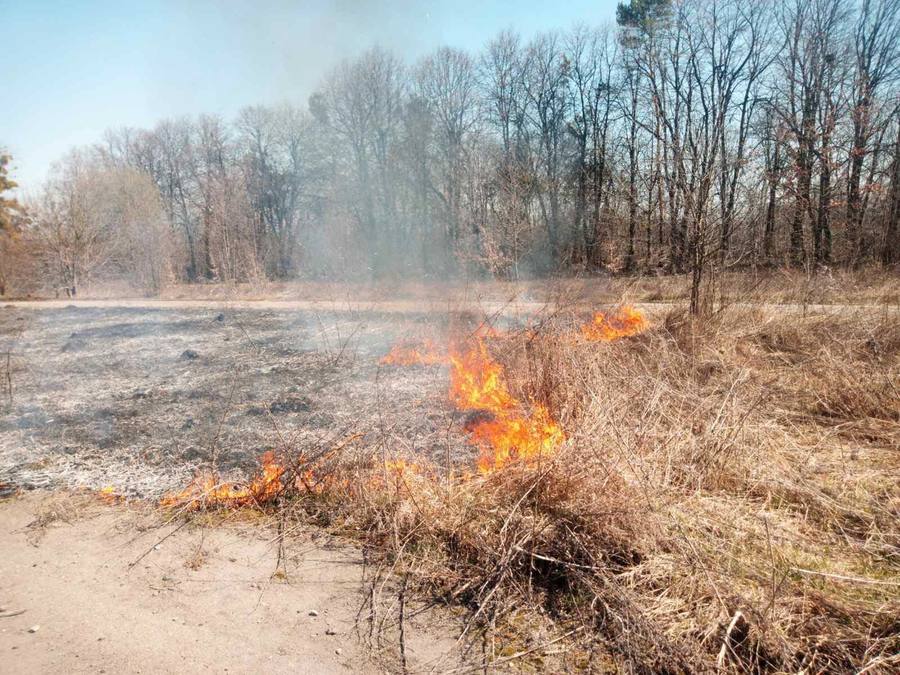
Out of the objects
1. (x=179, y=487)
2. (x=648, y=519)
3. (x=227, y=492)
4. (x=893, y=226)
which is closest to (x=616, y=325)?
(x=648, y=519)

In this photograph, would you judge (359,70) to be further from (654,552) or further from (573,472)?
(654,552)

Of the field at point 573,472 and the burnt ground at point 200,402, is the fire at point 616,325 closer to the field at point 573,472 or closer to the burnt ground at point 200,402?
the field at point 573,472

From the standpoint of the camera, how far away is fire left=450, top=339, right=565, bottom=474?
3.50m

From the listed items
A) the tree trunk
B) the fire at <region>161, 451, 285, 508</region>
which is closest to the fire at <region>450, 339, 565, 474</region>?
the fire at <region>161, 451, 285, 508</region>

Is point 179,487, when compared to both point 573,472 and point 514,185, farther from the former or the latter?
point 514,185

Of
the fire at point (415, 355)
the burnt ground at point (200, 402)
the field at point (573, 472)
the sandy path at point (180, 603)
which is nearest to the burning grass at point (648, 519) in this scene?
the field at point (573, 472)

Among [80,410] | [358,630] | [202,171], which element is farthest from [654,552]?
[202,171]

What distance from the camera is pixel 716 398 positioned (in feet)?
14.8

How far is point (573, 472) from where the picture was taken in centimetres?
288

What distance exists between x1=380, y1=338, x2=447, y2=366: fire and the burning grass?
214 cm

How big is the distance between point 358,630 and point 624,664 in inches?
46.6

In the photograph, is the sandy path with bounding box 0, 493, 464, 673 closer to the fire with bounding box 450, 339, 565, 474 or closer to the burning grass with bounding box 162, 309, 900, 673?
the burning grass with bounding box 162, 309, 900, 673

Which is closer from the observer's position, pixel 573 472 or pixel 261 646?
pixel 261 646

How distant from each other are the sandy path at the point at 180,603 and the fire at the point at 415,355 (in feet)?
12.9
